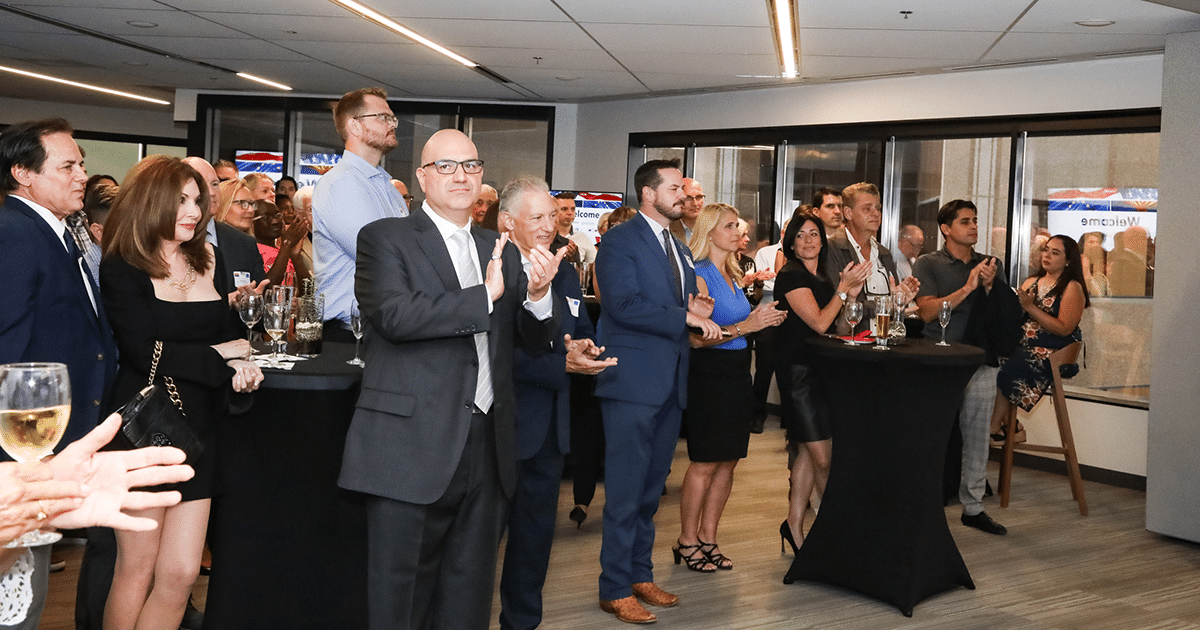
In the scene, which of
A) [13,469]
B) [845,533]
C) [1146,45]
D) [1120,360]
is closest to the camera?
[13,469]

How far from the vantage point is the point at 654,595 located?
12.7ft

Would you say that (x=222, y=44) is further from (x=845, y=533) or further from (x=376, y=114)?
(x=845, y=533)

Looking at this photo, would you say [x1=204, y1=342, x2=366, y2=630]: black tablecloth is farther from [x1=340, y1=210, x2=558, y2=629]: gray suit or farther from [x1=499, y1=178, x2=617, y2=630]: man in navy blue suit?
[x1=499, y1=178, x2=617, y2=630]: man in navy blue suit

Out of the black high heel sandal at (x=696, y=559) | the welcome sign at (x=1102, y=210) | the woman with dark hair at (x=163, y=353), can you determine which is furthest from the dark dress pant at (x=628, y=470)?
the welcome sign at (x=1102, y=210)

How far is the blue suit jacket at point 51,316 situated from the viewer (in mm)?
2553

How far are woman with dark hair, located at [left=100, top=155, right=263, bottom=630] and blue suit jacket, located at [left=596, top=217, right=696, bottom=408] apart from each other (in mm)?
1446

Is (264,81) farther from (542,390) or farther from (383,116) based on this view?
(542,390)

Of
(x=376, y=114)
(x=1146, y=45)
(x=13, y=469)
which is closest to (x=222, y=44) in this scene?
(x=376, y=114)

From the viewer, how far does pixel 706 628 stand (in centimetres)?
369

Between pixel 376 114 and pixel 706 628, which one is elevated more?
Answer: pixel 376 114

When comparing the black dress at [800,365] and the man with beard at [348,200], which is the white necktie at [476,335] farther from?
the black dress at [800,365]

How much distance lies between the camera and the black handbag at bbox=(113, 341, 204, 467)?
84.2 inches

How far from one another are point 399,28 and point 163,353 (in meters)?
5.21

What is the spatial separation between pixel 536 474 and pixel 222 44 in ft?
21.5
